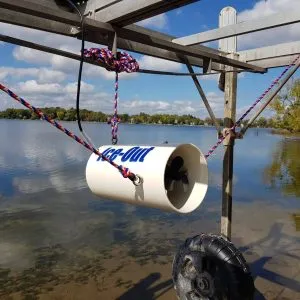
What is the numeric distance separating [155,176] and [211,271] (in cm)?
179

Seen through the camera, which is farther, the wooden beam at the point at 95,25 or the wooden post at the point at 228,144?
the wooden post at the point at 228,144

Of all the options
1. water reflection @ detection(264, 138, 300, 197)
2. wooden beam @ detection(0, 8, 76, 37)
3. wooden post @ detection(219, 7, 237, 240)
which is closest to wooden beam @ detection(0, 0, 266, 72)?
wooden beam @ detection(0, 8, 76, 37)

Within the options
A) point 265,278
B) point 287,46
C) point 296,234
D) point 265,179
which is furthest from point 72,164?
point 287,46

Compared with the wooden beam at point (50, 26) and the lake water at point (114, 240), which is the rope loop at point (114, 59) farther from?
the lake water at point (114, 240)

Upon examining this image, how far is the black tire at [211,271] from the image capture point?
4.61 m

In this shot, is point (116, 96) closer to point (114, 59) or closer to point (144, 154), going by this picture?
point (114, 59)

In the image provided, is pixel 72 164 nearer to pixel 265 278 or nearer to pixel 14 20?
pixel 265 278

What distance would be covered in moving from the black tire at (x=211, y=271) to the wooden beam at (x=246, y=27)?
2524 millimetres

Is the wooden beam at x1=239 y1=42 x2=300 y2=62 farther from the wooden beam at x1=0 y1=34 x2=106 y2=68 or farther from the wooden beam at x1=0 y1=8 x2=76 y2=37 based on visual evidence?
the wooden beam at x1=0 y1=8 x2=76 y2=37

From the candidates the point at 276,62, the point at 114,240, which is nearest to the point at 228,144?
the point at 276,62

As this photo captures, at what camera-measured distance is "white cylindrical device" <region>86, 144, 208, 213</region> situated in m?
3.73

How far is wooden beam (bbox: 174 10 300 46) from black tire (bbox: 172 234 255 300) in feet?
8.28

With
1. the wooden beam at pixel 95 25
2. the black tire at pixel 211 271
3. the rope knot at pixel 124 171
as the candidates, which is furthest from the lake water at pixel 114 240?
the black tire at pixel 211 271

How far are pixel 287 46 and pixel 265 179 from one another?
20.9 m
